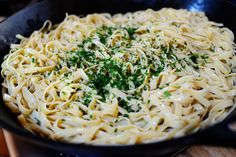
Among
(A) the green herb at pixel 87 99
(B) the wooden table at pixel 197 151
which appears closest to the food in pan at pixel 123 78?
(A) the green herb at pixel 87 99

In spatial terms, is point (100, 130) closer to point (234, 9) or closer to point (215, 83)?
point (215, 83)

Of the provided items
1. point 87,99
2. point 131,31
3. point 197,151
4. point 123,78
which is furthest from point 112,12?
point 197,151

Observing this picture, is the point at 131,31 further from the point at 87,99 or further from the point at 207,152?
the point at 207,152

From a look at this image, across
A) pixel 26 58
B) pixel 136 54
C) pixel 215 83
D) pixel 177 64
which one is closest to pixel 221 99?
pixel 215 83

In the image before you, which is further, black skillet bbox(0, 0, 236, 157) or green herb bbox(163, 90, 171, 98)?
green herb bbox(163, 90, 171, 98)

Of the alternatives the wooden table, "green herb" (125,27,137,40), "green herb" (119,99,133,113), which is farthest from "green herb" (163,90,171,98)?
"green herb" (125,27,137,40)

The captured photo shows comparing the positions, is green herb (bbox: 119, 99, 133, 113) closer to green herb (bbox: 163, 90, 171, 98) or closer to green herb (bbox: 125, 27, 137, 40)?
green herb (bbox: 163, 90, 171, 98)
